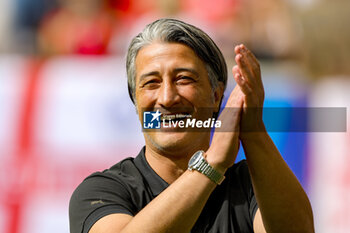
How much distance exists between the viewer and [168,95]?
198 cm

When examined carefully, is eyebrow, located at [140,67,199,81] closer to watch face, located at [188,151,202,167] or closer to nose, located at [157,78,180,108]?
nose, located at [157,78,180,108]

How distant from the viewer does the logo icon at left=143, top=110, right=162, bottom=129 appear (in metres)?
2.00

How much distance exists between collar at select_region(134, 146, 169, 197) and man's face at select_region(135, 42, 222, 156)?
70 millimetres

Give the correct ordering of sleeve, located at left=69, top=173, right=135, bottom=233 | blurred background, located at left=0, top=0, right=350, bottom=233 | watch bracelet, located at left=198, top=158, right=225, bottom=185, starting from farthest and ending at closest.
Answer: blurred background, located at left=0, top=0, right=350, bottom=233 → sleeve, located at left=69, top=173, right=135, bottom=233 → watch bracelet, located at left=198, top=158, right=225, bottom=185

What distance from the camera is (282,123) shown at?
3.57 meters

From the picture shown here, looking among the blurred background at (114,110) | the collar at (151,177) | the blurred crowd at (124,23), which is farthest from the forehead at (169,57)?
the blurred crowd at (124,23)

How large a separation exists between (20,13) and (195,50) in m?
3.05

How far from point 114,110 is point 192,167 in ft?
6.85

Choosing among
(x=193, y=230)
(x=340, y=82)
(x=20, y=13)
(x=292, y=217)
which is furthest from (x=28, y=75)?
(x=292, y=217)

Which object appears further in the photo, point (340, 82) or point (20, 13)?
point (20, 13)

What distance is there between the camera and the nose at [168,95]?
1.99 meters

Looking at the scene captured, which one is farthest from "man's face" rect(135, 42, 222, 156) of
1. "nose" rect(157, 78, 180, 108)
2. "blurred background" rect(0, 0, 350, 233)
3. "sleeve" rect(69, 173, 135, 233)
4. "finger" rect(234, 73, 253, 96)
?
"blurred background" rect(0, 0, 350, 233)

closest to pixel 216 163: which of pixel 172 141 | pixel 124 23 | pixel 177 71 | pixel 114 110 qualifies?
pixel 172 141

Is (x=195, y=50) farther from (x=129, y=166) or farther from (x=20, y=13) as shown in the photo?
(x=20, y=13)
